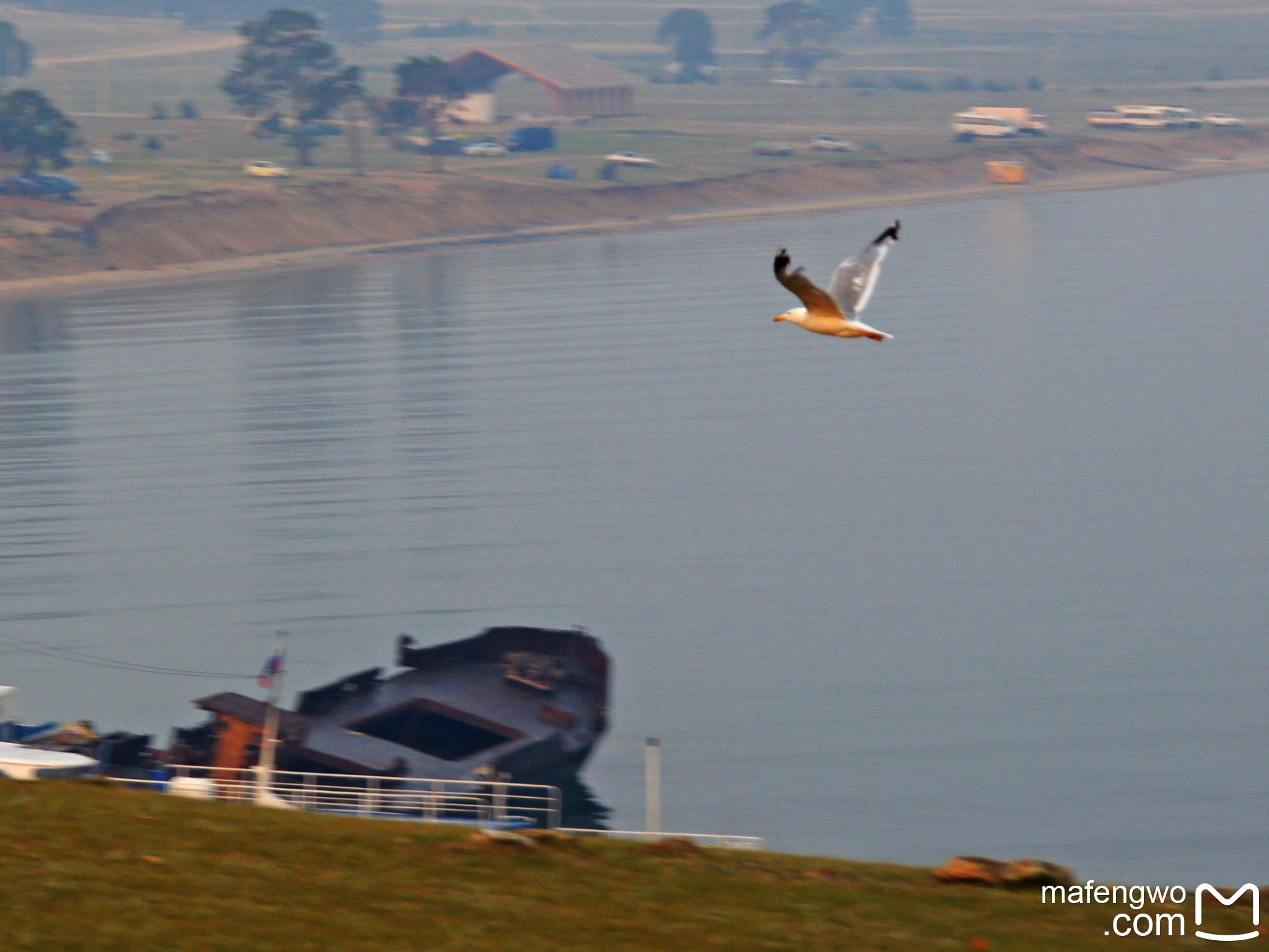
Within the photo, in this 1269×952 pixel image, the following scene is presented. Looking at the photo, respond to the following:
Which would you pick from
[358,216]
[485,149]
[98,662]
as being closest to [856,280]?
[98,662]

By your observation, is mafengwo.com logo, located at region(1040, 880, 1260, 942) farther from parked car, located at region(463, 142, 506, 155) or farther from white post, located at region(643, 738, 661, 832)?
parked car, located at region(463, 142, 506, 155)

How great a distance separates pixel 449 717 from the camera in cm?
3784

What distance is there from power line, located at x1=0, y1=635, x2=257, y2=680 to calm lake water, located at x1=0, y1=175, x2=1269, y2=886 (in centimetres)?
43

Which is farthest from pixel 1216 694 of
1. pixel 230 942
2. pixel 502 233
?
pixel 502 233

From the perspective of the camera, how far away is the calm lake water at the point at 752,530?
35469 millimetres

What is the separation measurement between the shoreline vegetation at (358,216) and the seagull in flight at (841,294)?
126 m

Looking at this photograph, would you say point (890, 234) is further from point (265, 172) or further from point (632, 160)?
point (632, 160)

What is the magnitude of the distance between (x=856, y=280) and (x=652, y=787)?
15462 millimetres

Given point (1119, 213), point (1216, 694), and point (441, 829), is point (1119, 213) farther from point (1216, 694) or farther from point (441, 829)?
point (441, 829)

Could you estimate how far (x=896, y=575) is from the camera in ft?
171

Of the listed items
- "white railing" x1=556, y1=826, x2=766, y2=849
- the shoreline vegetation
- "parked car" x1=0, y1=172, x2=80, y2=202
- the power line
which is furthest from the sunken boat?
"parked car" x1=0, y1=172, x2=80, y2=202

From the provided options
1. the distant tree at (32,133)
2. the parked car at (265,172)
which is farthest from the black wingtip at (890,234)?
the distant tree at (32,133)

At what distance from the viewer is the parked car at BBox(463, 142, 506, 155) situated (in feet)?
617

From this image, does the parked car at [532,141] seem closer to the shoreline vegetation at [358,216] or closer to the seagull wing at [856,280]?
the shoreline vegetation at [358,216]
